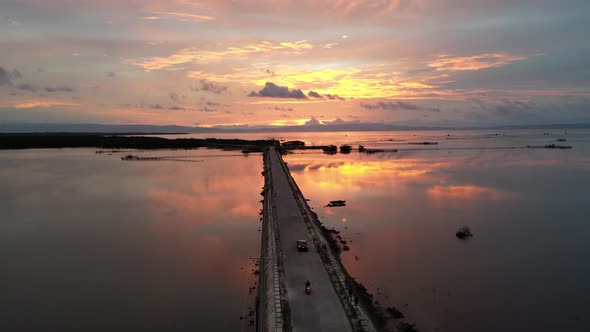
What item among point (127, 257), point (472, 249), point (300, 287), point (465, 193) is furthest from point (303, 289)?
point (465, 193)

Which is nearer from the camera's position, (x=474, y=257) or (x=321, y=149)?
(x=474, y=257)

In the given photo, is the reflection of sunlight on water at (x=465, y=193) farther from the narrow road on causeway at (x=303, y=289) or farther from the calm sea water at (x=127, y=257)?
the narrow road on causeway at (x=303, y=289)

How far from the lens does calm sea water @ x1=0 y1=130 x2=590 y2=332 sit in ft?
64.6

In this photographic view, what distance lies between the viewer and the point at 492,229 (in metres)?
33.8

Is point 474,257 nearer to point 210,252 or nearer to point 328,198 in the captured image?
point 210,252

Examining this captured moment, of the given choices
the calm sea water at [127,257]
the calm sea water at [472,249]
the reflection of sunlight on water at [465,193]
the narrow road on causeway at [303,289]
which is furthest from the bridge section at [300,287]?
the reflection of sunlight on water at [465,193]

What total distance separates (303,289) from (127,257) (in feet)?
51.2

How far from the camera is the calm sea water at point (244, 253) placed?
64.6 feet

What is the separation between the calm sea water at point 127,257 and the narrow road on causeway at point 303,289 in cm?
294

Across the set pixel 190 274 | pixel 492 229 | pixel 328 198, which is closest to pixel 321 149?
pixel 328 198

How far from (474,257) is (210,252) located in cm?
1897

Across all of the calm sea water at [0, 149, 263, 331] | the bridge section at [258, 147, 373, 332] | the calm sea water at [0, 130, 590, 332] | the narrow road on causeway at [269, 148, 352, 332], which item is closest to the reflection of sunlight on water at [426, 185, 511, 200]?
the calm sea water at [0, 130, 590, 332]

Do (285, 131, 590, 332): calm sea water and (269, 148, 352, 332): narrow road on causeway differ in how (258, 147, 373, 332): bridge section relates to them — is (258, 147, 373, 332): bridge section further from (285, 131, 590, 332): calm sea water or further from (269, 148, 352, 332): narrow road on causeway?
(285, 131, 590, 332): calm sea water

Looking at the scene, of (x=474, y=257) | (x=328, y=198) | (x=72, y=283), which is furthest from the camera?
(x=328, y=198)
